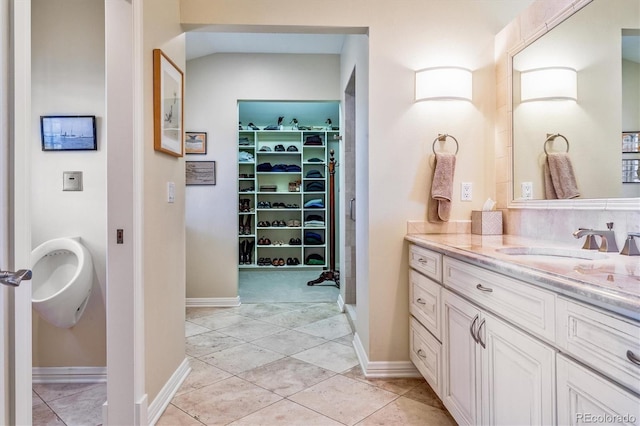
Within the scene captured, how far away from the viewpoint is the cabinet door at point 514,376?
1.02m

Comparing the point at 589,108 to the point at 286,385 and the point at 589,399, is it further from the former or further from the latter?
the point at 286,385

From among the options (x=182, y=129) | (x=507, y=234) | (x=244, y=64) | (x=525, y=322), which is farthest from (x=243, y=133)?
(x=525, y=322)

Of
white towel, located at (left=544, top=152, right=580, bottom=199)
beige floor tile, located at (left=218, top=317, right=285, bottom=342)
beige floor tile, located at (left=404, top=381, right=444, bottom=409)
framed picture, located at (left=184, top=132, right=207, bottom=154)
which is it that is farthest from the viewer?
framed picture, located at (left=184, top=132, right=207, bottom=154)

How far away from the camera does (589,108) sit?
5.26 ft

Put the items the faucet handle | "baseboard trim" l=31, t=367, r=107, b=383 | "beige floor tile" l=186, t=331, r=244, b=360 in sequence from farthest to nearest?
"beige floor tile" l=186, t=331, r=244, b=360
"baseboard trim" l=31, t=367, r=107, b=383
the faucet handle

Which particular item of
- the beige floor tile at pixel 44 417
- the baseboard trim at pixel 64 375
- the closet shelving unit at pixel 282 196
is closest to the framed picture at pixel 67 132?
the baseboard trim at pixel 64 375

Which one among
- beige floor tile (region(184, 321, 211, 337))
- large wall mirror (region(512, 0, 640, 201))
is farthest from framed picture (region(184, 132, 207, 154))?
large wall mirror (region(512, 0, 640, 201))

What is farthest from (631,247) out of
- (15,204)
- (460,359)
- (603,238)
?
(15,204)

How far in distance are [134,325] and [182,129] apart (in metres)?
1.19

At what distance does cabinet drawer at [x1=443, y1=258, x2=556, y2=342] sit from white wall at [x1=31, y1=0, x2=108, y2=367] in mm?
2036

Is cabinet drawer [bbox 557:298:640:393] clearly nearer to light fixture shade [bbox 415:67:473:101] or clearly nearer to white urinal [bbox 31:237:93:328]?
light fixture shade [bbox 415:67:473:101]

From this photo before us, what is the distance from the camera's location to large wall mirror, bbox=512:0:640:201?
54.6 inches

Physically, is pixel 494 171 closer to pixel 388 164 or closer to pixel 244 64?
pixel 388 164

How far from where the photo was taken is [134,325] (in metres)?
1.62
